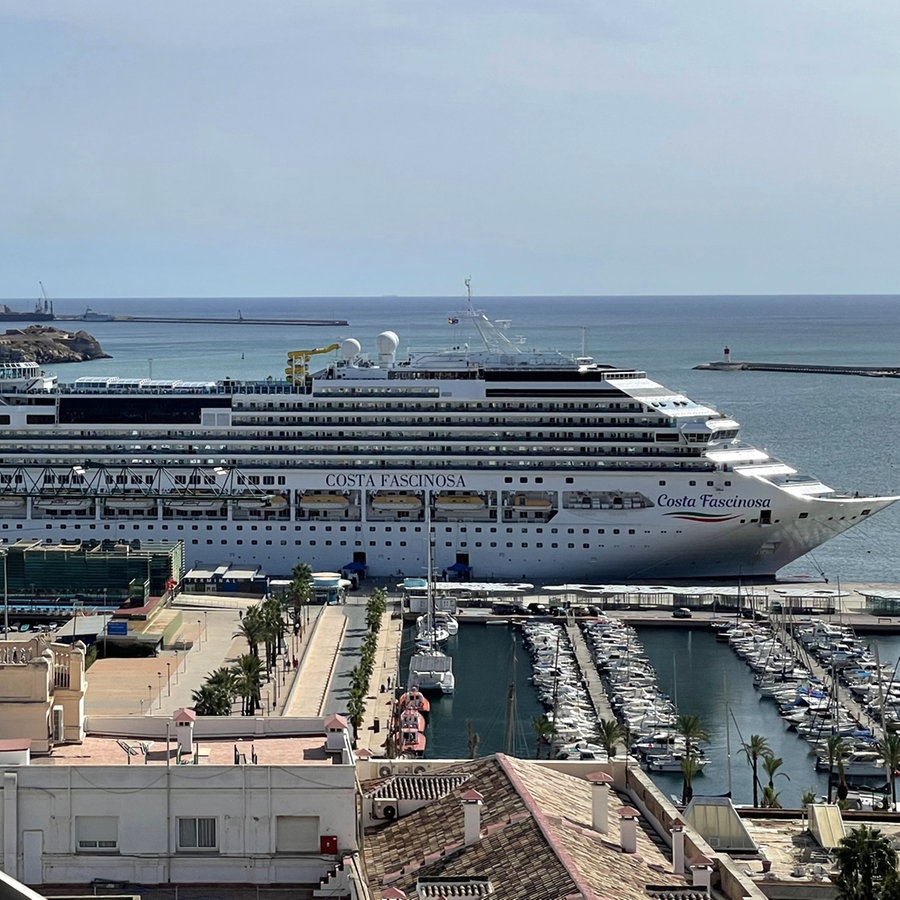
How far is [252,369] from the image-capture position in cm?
17038

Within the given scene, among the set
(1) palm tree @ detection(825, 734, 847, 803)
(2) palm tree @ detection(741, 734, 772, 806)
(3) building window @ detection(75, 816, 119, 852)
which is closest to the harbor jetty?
(2) palm tree @ detection(741, 734, 772, 806)

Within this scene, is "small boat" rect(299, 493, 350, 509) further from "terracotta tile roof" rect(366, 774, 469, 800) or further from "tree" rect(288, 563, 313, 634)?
"terracotta tile roof" rect(366, 774, 469, 800)

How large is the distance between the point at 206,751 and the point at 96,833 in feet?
6.84

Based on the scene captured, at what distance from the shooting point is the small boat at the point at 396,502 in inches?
2409

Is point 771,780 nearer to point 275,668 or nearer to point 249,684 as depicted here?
point 249,684

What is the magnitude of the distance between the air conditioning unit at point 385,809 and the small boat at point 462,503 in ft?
133

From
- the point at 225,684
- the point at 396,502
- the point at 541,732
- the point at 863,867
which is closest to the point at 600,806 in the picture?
the point at 863,867

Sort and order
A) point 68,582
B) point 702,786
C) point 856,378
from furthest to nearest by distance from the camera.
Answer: point 856,378, point 68,582, point 702,786

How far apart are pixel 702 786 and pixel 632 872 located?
20.8 m

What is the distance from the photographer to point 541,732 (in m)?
39.6

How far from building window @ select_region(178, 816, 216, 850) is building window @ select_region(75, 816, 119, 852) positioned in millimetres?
647

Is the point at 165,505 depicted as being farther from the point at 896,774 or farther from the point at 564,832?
the point at 564,832

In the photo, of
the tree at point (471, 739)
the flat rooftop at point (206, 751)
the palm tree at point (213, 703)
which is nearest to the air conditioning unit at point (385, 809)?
the flat rooftop at point (206, 751)

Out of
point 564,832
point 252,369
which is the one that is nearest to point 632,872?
point 564,832
